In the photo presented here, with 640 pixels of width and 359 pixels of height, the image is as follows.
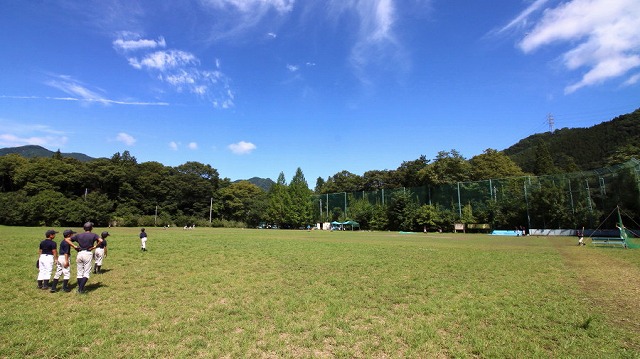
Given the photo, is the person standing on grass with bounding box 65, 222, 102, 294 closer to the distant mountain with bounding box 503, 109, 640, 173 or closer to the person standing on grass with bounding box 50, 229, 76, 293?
the person standing on grass with bounding box 50, 229, 76, 293

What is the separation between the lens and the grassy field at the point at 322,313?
565 cm

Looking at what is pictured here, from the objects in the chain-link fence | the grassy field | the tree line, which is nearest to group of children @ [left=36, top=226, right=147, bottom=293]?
the grassy field

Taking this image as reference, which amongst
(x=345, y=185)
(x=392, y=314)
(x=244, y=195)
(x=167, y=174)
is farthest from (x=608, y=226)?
(x=167, y=174)

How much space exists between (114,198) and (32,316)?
91.6 meters

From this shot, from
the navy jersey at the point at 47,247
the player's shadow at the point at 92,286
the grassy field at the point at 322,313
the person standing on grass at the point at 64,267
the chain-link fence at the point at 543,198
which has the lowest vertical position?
the grassy field at the point at 322,313

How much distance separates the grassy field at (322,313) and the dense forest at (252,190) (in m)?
48.0

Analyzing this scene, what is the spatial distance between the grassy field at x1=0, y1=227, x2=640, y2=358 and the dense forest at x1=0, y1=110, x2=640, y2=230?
48.0 meters

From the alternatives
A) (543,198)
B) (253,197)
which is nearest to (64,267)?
(543,198)

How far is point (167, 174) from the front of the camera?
93688mm

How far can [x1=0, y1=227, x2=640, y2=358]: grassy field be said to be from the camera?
5652 mm

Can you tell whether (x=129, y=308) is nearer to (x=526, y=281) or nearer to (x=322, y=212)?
(x=526, y=281)

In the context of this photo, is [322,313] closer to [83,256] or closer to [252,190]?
[83,256]

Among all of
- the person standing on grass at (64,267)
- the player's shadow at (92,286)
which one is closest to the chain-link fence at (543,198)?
the player's shadow at (92,286)

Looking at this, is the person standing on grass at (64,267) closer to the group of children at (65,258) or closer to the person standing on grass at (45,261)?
the group of children at (65,258)
